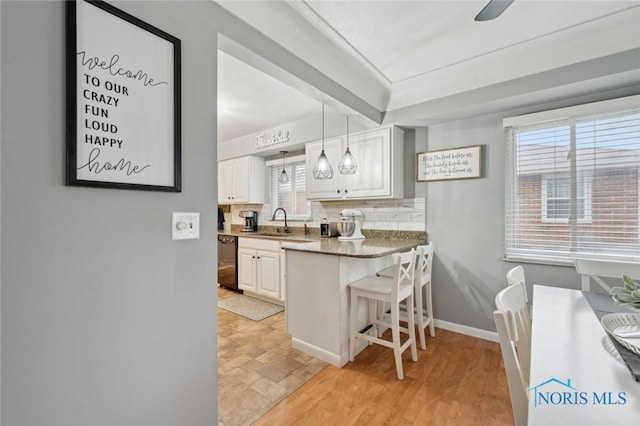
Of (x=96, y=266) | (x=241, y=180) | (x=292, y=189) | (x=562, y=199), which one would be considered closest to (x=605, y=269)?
(x=562, y=199)

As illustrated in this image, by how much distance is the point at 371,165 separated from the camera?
3012 mm

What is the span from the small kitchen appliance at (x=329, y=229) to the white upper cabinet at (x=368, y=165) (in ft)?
1.21

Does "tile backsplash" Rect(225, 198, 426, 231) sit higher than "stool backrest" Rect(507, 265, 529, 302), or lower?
higher

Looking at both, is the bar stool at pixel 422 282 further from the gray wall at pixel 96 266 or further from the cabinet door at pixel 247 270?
the cabinet door at pixel 247 270

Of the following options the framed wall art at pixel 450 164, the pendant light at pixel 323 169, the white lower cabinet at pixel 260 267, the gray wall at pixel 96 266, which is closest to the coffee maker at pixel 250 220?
the white lower cabinet at pixel 260 267

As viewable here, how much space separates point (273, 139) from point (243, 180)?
2.95ft

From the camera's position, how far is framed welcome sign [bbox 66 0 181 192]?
0.95m

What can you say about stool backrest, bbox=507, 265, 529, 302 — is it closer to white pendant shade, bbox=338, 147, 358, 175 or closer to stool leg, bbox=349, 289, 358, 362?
stool leg, bbox=349, 289, 358, 362

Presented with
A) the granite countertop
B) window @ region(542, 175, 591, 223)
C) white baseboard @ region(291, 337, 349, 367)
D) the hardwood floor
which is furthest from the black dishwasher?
window @ region(542, 175, 591, 223)

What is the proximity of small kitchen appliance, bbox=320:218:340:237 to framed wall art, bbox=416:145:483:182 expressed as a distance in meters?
1.18

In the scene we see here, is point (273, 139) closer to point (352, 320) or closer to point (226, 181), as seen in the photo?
point (226, 181)

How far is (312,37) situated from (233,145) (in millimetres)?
3123

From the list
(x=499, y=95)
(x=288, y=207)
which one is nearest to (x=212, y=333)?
(x=499, y=95)

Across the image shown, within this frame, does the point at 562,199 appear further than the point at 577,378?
Yes
